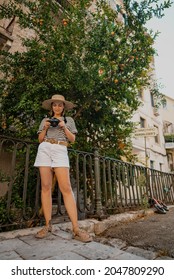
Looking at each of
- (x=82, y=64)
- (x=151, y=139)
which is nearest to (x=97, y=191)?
(x=82, y=64)

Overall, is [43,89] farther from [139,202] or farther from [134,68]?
[139,202]

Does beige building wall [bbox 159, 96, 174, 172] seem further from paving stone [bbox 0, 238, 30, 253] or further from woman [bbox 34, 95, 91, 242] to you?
paving stone [bbox 0, 238, 30, 253]

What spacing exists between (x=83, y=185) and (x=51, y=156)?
125 centimetres

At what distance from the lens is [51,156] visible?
2.32m

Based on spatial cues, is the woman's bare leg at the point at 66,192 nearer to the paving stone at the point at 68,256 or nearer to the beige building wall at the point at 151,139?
the paving stone at the point at 68,256

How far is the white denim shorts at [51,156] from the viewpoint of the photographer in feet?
7.52

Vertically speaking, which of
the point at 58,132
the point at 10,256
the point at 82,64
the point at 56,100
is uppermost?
the point at 82,64

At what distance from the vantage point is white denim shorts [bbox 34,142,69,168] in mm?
2291

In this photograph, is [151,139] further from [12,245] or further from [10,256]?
[10,256]

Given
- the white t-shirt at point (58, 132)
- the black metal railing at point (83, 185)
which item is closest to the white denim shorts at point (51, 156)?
the white t-shirt at point (58, 132)

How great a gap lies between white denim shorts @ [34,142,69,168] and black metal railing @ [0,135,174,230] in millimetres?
392

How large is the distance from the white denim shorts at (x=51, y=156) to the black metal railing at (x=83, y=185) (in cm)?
39
